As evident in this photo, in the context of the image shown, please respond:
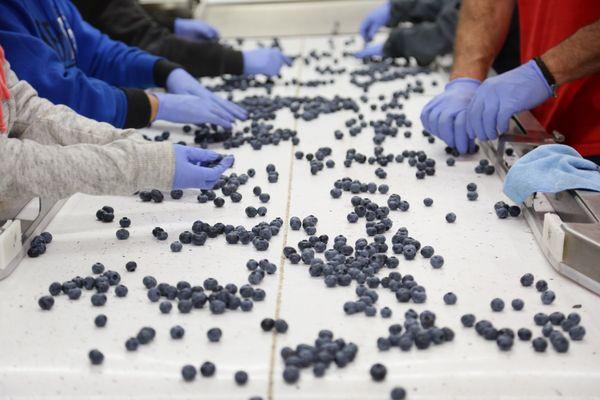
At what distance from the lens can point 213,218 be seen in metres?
1.57

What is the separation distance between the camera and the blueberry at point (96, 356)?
42.5 inches

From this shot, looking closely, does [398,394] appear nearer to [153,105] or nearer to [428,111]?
[428,111]

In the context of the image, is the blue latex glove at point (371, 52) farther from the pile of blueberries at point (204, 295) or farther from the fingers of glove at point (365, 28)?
the pile of blueberries at point (204, 295)

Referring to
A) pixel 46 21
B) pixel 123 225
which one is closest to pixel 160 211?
pixel 123 225

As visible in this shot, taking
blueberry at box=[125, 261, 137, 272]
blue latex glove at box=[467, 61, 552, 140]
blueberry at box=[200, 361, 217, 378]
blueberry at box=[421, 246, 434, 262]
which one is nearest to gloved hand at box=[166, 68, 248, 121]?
blue latex glove at box=[467, 61, 552, 140]

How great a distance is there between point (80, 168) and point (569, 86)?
1.35 metres

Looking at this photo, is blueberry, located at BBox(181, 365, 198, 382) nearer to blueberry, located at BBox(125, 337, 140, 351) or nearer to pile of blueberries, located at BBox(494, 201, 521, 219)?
blueberry, located at BBox(125, 337, 140, 351)

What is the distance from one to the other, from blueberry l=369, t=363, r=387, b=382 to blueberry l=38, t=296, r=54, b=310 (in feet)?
1.95

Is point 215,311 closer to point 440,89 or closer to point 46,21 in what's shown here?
point 46,21

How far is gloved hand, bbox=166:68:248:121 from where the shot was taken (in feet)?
7.15

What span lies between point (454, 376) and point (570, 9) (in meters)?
1.27

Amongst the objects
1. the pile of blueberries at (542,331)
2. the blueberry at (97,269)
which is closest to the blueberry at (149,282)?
the blueberry at (97,269)

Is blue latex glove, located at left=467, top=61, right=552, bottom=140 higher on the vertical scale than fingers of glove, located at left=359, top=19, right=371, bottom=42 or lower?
lower

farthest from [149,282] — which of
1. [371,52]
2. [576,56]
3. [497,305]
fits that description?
[371,52]
